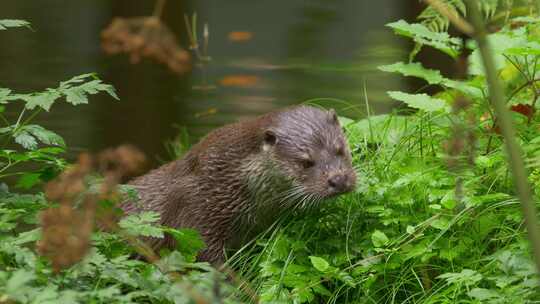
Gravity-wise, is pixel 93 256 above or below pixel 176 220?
above

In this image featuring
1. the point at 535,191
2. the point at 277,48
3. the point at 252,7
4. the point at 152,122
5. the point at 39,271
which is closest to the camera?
the point at 39,271

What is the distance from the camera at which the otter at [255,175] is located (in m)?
5.02

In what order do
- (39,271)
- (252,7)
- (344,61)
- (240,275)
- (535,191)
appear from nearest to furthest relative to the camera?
(39,271) → (535,191) → (240,275) → (344,61) → (252,7)

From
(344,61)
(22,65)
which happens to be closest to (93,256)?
(22,65)

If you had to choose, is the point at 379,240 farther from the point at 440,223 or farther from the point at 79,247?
the point at 79,247

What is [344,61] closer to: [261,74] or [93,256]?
[261,74]

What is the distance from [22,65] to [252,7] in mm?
4661

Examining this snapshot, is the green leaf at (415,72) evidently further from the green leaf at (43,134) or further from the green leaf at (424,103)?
the green leaf at (43,134)

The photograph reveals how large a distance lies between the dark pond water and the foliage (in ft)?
10.2

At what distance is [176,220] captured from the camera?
532 centimetres

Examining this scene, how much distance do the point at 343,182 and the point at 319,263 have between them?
22.5 inches

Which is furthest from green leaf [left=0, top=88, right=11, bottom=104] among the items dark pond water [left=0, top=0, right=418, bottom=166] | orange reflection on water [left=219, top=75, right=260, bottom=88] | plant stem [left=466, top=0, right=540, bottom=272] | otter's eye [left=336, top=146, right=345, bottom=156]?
orange reflection on water [left=219, top=75, right=260, bottom=88]

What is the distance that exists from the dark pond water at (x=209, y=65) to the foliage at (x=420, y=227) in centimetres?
311

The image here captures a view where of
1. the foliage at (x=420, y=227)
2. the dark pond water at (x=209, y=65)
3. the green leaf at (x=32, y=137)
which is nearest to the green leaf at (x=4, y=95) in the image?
the green leaf at (x=32, y=137)
